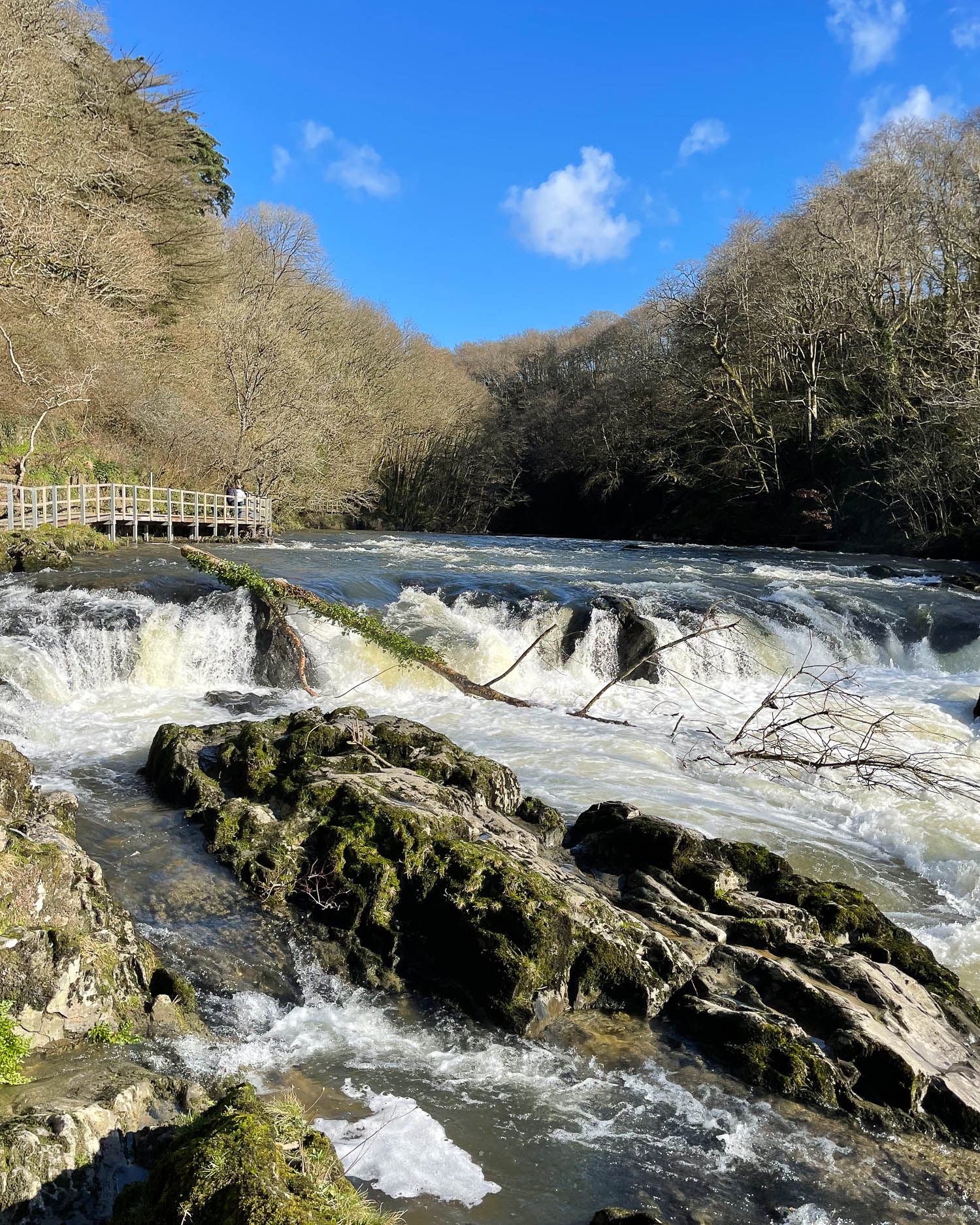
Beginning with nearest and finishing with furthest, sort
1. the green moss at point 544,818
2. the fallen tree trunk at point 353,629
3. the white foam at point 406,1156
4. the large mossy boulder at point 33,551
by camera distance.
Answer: the white foam at point 406,1156 < the green moss at point 544,818 < the fallen tree trunk at point 353,629 < the large mossy boulder at point 33,551

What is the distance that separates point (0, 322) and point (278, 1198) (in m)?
22.5

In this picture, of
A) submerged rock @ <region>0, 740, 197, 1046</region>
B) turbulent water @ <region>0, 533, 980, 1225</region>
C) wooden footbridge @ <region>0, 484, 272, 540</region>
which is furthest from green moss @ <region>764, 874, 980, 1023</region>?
wooden footbridge @ <region>0, 484, 272, 540</region>

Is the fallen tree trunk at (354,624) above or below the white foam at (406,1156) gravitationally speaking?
above

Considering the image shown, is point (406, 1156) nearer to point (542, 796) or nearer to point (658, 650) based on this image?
point (542, 796)

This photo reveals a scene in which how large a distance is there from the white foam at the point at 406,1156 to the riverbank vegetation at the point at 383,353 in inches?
789

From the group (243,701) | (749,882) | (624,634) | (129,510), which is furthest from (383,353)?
(749,882)

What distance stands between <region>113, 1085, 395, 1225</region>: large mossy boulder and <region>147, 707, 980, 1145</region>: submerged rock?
6.91ft

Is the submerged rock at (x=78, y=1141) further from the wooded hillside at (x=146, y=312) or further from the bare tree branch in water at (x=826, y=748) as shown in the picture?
the wooded hillside at (x=146, y=312)

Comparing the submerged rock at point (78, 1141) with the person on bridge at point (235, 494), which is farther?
the person on bridge at point (235, 494)

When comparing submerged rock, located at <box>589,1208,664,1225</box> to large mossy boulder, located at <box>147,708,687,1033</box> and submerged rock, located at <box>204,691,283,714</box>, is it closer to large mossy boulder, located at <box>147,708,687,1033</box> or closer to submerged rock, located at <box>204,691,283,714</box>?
large mossy boulder, located at <box>147,708,687,1033</box>

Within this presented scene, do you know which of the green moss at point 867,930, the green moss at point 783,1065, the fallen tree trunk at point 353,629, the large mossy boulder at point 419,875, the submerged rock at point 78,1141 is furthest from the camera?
the fallen tree trunk at point 353,629

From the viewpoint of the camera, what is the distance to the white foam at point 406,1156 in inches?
143

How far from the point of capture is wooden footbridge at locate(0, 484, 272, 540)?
1841 centimetres

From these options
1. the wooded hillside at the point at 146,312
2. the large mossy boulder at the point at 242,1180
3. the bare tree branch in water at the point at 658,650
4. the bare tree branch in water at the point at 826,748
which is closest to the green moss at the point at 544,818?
the bare tree branch in water at the point at 658,650
